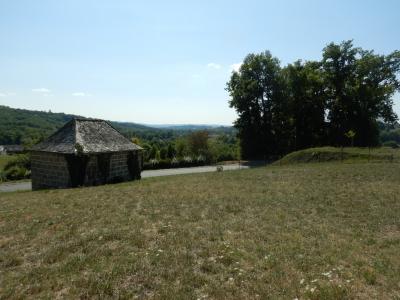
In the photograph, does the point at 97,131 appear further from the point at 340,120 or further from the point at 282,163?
the point at 340,120

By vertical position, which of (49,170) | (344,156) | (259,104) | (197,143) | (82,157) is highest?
(259,104)

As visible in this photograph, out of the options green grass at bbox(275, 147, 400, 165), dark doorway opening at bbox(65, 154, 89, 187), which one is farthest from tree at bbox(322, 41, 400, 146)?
dark doorway opening at bbox(65, 154, 89, 187)

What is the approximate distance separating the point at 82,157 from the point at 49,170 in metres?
3.75

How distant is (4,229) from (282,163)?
28465 millimetres

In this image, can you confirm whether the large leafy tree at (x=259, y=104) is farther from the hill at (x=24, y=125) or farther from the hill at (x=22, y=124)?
the hill at (x=22, y=124)

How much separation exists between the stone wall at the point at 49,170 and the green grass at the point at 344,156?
68.6 ft

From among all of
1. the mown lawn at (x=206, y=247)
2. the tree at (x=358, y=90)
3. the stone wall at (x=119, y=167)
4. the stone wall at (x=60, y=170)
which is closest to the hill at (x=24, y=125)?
the tree at (x=358, y=90)

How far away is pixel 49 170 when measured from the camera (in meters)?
26.2

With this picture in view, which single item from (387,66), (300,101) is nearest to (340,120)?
(300,101)

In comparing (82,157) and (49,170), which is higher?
(82,157)

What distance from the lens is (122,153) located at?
93.1 ft

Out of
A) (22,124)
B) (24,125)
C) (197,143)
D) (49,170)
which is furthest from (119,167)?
(22,124)

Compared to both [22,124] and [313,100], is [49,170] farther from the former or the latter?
[22,124]

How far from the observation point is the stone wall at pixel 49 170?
25109 millimetres
